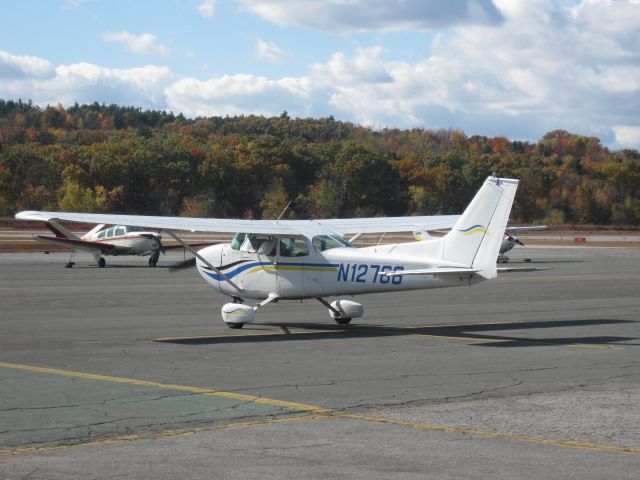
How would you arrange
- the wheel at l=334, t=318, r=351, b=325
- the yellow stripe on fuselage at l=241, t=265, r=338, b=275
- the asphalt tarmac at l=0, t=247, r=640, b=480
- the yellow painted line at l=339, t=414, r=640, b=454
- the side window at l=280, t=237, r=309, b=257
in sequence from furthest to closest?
1. the wheel at l=334, t=318, r=351, b=325
2. the side window at l=280, t=237, r=309, b=257
3. the yellow stripe on fuselage at l=241, t=265, r=338, b=275
4. the yellow painted line at l=339, t=414, r=640, b=454
5. the asphalt tarmac at l=0, t=247, r=640, b=480

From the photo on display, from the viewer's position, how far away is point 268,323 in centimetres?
1977

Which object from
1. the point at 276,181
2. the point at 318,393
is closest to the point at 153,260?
the point at 318,393

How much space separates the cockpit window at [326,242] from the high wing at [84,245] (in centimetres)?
2488

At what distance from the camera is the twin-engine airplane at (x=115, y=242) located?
136ft

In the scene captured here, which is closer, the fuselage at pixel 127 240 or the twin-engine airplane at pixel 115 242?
the twin-engine airplane at pixel 115 242

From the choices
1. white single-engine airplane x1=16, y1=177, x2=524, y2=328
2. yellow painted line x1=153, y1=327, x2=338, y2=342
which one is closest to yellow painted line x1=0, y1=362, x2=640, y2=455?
yellow painted line x1=153, y1=327, x2=338, y2=342

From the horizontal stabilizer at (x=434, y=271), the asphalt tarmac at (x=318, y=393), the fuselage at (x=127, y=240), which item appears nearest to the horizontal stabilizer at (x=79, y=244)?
the fuselage at (x=127, y=240)

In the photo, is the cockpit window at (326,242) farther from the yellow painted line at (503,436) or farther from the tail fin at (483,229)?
the yellow painted line at (503,436)

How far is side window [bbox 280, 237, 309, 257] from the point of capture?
1833cm

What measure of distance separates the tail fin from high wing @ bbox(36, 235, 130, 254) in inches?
1065

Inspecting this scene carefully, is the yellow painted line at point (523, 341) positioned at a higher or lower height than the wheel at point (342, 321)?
higher

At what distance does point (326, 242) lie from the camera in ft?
60.4

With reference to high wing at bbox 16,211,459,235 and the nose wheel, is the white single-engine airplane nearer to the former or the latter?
high wing at bbox 16,211,459,235

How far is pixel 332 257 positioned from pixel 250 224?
1775 mm
